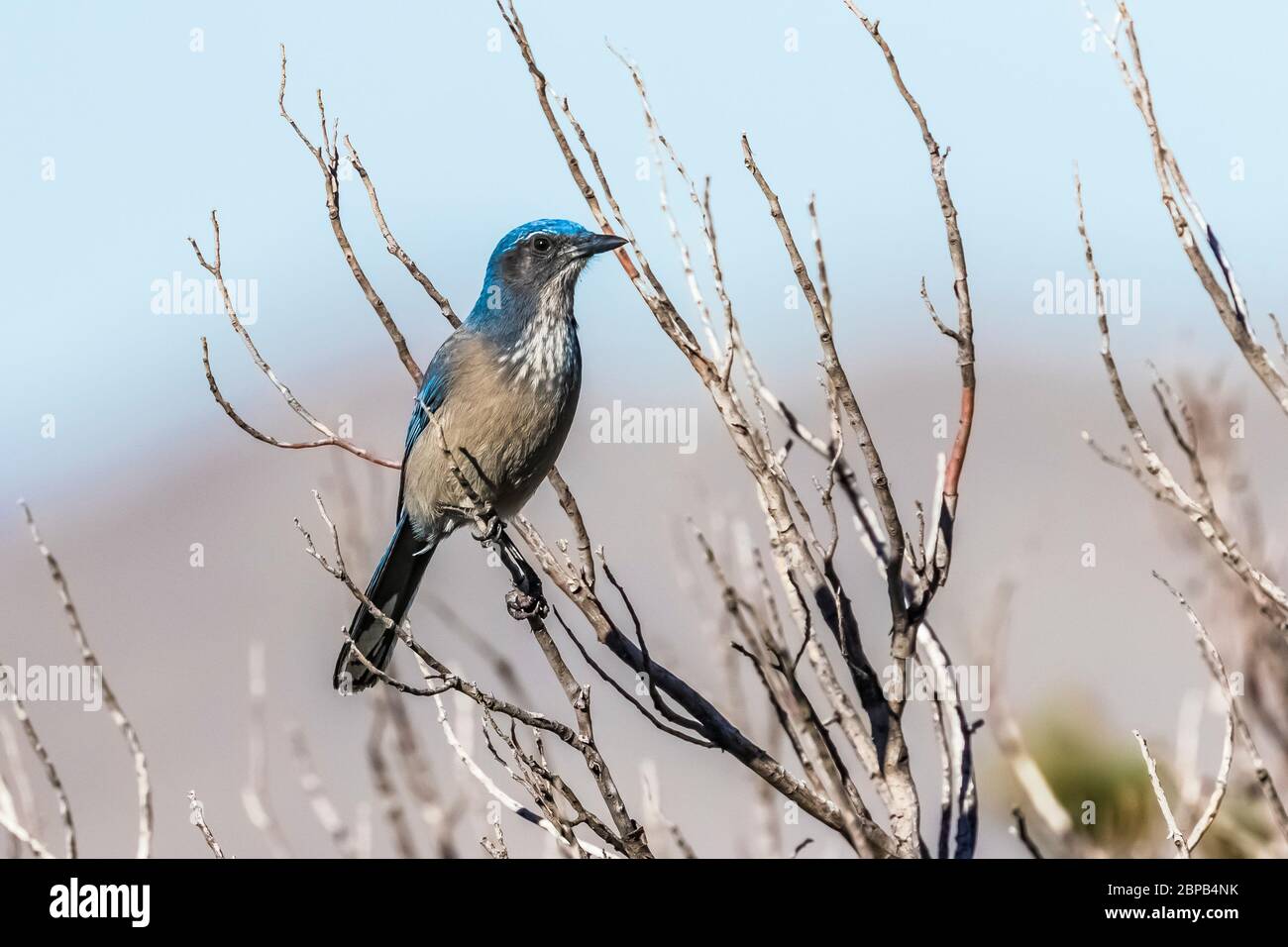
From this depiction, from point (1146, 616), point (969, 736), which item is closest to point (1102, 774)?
point (969, 736)

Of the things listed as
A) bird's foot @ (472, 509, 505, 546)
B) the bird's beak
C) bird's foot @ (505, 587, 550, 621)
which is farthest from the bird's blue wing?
bird's foot @ (505, 587, 550, 621)

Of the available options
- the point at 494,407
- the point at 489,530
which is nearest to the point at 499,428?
the point at 494,407

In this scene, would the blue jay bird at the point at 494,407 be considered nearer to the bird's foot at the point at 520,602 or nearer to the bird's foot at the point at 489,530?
the bird's foot at the point at 489,530

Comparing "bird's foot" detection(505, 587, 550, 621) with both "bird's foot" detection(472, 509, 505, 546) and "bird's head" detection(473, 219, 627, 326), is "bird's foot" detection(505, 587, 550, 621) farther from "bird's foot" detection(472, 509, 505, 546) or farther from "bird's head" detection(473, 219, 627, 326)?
"bird's head" detection(473, 219, 627, 326)

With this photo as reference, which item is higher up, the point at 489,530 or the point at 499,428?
the point at 499,428

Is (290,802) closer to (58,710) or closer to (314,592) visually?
(314,592)

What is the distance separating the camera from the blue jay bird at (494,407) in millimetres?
5930

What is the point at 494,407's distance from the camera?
5.97m

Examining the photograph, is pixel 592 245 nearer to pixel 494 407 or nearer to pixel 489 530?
pixel 494 407

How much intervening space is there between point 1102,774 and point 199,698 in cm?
3033

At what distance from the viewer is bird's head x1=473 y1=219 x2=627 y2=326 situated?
634 centimetres

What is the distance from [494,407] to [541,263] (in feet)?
2.64

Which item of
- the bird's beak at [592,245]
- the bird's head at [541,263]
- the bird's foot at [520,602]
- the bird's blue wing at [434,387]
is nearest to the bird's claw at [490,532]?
the bird's foot at [520,602]

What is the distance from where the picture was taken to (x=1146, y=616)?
33.6 metres
